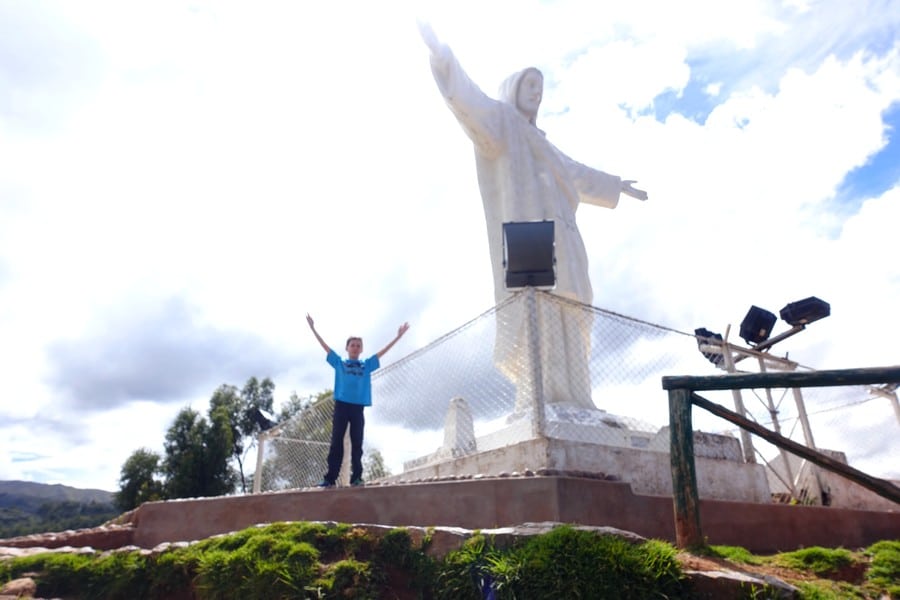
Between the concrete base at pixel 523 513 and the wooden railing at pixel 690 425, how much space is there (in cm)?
96

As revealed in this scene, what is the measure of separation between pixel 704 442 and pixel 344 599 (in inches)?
151

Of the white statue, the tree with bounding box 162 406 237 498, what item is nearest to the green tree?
the tree with bounding box 162 406 237 498

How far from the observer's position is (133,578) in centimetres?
379

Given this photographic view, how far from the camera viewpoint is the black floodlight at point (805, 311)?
790 centimetres

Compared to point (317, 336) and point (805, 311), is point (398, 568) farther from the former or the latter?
point (805, 311)

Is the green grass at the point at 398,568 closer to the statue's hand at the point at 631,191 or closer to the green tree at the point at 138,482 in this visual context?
the statue's hand at the point at 631,191

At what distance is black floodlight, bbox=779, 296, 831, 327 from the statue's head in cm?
431

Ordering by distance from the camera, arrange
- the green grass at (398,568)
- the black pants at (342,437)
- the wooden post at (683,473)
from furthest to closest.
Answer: the black pants at (342,437) → the wooden post at (683,473) → the green grass at (398,568)

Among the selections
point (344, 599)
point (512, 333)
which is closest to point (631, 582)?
point (344, 599)

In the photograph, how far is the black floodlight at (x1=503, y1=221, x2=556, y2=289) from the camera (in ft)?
18.9

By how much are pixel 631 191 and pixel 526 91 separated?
2235 mm

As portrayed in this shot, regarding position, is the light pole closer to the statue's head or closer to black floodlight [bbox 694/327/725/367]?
black floodlight [bbox 694/327/725/367]

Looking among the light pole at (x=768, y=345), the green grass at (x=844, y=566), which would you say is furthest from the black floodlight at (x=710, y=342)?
the green grass at (x=844, y=566)

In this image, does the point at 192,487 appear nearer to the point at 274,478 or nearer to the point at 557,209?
the point at 274,478
